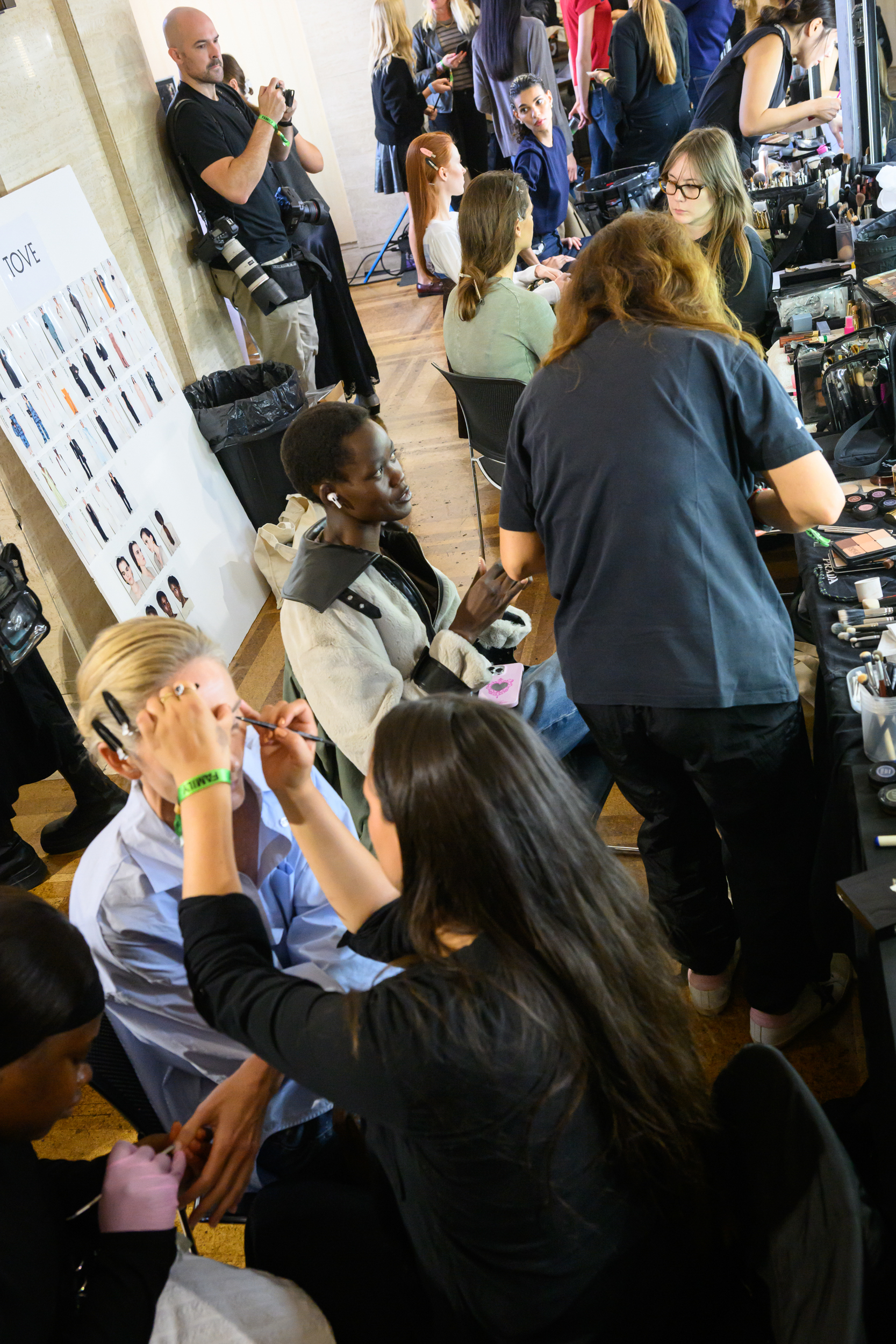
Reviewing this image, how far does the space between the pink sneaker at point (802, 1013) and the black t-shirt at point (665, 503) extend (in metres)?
0.69

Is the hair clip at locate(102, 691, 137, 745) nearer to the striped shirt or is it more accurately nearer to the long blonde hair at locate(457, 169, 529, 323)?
the long blonde hair at locate(457, 169, 529, 323)

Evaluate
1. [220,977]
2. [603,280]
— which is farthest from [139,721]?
[603,280]

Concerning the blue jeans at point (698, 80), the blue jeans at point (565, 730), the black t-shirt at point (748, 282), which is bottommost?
the blue jeans at point (565, 730)

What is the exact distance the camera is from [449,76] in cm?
649

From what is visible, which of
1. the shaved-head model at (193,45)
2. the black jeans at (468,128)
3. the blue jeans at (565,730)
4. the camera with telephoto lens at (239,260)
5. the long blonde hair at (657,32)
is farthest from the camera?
the black jeans at (468,128)

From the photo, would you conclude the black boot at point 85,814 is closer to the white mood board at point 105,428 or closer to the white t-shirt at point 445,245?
the white mood board at point 105,428

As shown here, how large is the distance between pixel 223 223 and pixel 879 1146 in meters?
4.11

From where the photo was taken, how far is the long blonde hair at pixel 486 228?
116 inches

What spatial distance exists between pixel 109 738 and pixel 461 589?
2.50 m

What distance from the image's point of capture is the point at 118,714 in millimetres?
1450

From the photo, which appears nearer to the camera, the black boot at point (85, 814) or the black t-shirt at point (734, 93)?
the black boot at point (85, 814)

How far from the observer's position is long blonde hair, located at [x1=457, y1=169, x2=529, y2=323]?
9.65 ft

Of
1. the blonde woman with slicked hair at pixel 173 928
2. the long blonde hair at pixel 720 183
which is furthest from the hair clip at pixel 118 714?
the long blonde hair at pixel 720 183

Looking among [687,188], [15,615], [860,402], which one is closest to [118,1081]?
[15,615]
